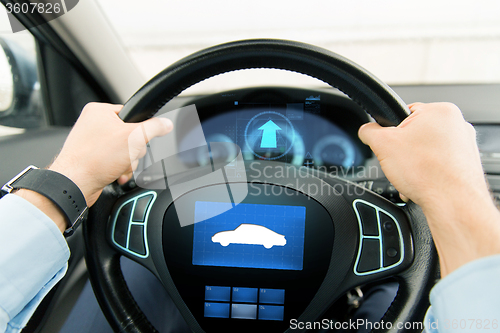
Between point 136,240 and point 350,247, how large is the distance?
0.49 metres

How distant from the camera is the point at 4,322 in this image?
0.57 m

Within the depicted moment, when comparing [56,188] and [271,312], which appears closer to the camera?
[56,188]

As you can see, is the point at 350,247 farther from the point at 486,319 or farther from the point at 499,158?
the point at 499,158

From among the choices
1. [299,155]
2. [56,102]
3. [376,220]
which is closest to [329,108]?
[299,155]

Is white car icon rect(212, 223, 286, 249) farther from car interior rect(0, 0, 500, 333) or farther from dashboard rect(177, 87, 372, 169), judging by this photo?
dashboard rect(177, 87, 372, 169)

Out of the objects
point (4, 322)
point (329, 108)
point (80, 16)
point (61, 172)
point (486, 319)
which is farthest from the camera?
point (329, 108)

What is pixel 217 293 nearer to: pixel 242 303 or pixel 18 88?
pixel 242 303

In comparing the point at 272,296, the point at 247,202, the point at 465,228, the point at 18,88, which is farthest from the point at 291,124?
the point at 18,88

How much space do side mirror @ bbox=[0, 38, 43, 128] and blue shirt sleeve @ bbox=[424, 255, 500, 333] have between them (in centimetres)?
141

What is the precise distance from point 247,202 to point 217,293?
0.82 feet

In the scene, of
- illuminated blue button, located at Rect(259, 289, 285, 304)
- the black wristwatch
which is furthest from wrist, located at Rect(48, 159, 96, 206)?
illuminated blue button, located at Rect(259, 289, 285, 304)

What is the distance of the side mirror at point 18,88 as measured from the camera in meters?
1.17

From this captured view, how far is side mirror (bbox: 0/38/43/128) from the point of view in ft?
3.84

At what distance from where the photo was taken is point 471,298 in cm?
49
